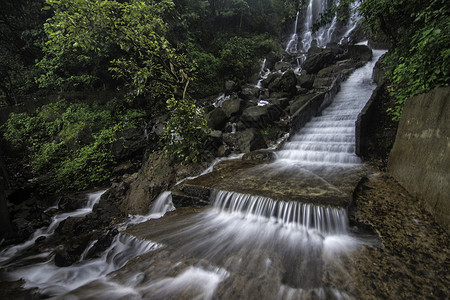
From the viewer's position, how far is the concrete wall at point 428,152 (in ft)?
8.31

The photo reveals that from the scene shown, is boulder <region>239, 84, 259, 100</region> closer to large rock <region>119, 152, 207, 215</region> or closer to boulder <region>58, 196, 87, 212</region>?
large rock <region>119, 152, 207, 215</region>

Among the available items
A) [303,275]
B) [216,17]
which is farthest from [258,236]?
[216,17]

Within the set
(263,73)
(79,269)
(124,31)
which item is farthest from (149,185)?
(263,73)

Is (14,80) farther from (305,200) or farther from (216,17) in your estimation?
(216,17)

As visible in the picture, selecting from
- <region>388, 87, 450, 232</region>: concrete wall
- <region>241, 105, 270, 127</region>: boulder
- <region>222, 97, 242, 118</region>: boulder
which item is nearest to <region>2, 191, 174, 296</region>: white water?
<region>388, 87, 450, 232</region>: concrete wall

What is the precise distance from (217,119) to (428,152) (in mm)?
7500

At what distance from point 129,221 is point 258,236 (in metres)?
3.50

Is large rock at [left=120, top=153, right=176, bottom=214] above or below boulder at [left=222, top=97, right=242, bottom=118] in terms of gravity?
below

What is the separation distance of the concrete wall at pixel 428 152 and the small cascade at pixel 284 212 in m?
1.17

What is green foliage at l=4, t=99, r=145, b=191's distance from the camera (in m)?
7.66

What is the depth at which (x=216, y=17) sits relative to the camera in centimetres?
2158

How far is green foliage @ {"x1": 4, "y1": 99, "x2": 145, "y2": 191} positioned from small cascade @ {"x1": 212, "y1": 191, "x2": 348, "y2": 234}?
20.6ft

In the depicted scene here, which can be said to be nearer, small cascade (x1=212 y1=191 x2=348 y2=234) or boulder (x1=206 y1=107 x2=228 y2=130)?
small cascade (x1=212 y1=191 x2=348 y2=234)

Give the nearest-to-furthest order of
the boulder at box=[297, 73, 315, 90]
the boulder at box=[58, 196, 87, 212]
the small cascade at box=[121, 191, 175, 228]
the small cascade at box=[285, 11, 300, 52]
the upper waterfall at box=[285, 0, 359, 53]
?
the small cascade at box=[121, 191, 175, 228]
the boulder at box=[58, 196, 87, 212]
the boulder at box=[297, 73, 315, 90]
the upper waterfall at box=[285, 0, 359, 53]
the small cascade at box=[285, 11, 300, 52]
